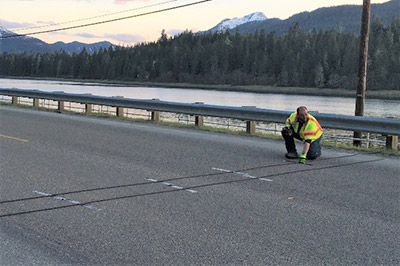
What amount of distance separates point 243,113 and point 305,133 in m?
5.61

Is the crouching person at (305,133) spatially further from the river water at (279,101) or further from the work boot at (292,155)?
the river water at (279,101)

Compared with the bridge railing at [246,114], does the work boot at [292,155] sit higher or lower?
lower

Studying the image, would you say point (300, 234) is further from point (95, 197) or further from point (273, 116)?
point (273, 116)

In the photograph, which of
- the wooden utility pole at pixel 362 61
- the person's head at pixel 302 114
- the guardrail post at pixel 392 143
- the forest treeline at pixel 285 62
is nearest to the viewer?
the person's head at pixel 302 114

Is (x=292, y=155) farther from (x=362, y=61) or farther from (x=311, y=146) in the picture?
(x=362, y=61)

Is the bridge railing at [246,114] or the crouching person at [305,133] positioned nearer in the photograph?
the crouching person at [305,133]

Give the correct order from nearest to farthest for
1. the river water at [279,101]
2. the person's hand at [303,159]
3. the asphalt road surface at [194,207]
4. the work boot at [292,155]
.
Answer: the asphalt road surface at [194,207] < the person's hand at [303,159] < the work boot at [292,155] < the river water at [279,101]

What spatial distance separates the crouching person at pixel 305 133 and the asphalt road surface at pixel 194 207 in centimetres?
29

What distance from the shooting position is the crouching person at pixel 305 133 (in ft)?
33.0

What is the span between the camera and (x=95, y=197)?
689 cm

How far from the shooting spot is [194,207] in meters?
6.35

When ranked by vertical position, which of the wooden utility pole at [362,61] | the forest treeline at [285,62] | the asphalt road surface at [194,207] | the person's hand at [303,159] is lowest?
the asphalt road surface at [194,207]

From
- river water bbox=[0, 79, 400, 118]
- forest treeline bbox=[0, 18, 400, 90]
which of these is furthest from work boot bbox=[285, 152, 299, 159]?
forest treeline bbox=[0, 18, 400, 90]

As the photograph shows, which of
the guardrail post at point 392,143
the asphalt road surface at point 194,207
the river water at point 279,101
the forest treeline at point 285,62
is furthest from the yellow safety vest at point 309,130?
the forest treeline at point 285,62
